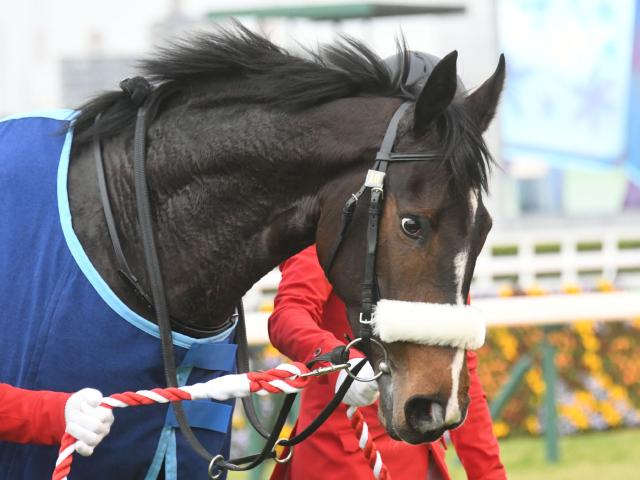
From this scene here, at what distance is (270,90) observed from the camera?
9.09 feet

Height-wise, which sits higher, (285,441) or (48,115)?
(48,115)

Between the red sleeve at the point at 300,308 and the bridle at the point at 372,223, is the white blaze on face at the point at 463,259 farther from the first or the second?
the red sleeve at the point at 300,308

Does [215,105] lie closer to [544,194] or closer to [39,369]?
[39,369]

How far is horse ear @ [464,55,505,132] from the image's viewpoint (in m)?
2.65

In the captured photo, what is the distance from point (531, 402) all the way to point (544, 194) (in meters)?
7.38

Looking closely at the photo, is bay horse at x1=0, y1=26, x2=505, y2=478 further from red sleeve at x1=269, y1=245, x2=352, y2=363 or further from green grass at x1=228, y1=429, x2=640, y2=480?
green grass at x1=228, y1=429, x2=640, y2=480

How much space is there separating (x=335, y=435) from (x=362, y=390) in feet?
1.16

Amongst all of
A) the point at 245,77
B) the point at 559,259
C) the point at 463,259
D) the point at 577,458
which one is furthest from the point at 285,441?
the point at 559,259

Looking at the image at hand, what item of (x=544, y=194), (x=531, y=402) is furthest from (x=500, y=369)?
(x=544, y=194)

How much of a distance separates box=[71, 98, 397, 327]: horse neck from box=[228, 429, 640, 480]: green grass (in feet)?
10.5

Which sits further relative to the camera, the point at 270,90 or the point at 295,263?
the point at 295,263

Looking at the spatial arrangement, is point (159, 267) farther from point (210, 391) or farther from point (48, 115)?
point (48, 115)

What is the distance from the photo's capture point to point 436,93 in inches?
101

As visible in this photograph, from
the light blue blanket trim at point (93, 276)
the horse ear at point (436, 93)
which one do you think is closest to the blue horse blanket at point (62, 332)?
the light blue blanket trim at point (93, 276)
